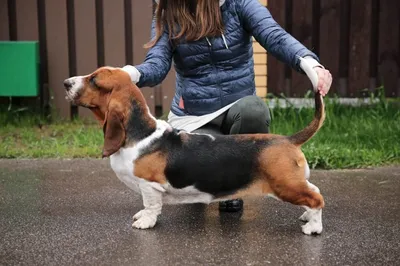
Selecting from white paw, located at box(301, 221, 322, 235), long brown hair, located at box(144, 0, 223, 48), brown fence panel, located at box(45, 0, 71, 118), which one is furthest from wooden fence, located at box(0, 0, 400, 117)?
white paw, located at box(301, 221, 322, 235)

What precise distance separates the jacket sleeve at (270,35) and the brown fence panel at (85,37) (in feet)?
10.2

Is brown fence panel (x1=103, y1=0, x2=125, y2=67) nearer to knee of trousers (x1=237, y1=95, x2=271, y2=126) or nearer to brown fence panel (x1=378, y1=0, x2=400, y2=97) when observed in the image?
brown fence panel (x1=378, y1=0, x2=400, y2=97)

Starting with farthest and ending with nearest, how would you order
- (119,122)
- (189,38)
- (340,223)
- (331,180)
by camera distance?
(331,180) < (189,38) < (340,223) < (119,122)

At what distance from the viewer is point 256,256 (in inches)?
132

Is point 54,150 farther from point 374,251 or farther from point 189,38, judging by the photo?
point 374,251

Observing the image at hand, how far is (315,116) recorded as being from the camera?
11.9ft

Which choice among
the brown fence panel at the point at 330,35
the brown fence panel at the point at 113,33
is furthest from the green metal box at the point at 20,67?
the brown fence panel at the point at 330,35

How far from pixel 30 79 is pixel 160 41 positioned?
9.63ft

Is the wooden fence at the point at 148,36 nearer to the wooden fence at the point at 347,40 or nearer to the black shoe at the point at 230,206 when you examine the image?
the wooden fence at the point at 347,40

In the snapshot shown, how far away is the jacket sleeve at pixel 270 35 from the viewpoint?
3.83 metres

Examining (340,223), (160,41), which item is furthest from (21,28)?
(340,223)

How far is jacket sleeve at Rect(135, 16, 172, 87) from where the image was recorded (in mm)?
4035

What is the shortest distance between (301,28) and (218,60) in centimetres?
305

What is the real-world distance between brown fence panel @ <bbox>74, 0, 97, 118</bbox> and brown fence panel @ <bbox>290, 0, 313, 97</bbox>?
2.12m
